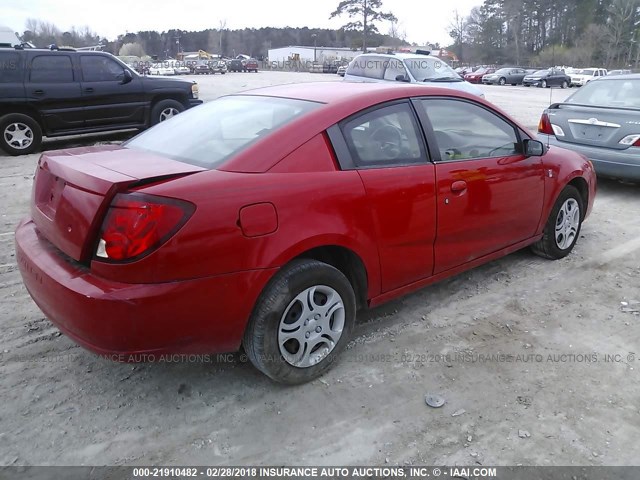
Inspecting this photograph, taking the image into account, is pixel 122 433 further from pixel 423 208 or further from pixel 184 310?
pixel 423 208

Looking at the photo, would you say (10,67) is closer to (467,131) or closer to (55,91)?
(55,91)

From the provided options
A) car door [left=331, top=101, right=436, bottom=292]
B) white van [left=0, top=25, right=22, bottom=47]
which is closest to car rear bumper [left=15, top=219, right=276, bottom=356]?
car door [left=331, top=101, right=436, bottom=292]

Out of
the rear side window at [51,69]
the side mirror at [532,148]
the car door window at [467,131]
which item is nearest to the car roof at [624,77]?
the side mirror at [532,148]

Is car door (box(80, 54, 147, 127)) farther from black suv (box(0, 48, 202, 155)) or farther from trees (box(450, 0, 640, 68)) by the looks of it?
trees (box(450, 0, 640, 68))

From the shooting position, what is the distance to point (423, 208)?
10.3 ft

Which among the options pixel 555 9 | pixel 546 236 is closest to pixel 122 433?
pixel 546 236

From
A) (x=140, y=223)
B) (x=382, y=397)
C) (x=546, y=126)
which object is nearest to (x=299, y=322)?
(x=382, y=397)

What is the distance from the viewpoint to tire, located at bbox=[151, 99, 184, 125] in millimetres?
10500

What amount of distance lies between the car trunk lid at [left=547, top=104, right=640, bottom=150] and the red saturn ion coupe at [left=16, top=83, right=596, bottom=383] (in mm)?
3366

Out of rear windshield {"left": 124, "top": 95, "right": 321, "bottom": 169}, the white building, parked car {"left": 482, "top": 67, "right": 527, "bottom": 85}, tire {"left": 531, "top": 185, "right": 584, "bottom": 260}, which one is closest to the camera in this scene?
rear windshield {"left": 124, "top": 95, "right": 321, "bottom": 169}

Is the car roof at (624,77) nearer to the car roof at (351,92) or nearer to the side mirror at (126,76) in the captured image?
the car roof at (351,92)

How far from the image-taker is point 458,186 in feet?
11.0

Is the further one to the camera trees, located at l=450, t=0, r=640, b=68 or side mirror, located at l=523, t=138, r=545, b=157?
trees, located at l=450, t=0, r=640, b=68

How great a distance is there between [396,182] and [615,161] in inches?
180
